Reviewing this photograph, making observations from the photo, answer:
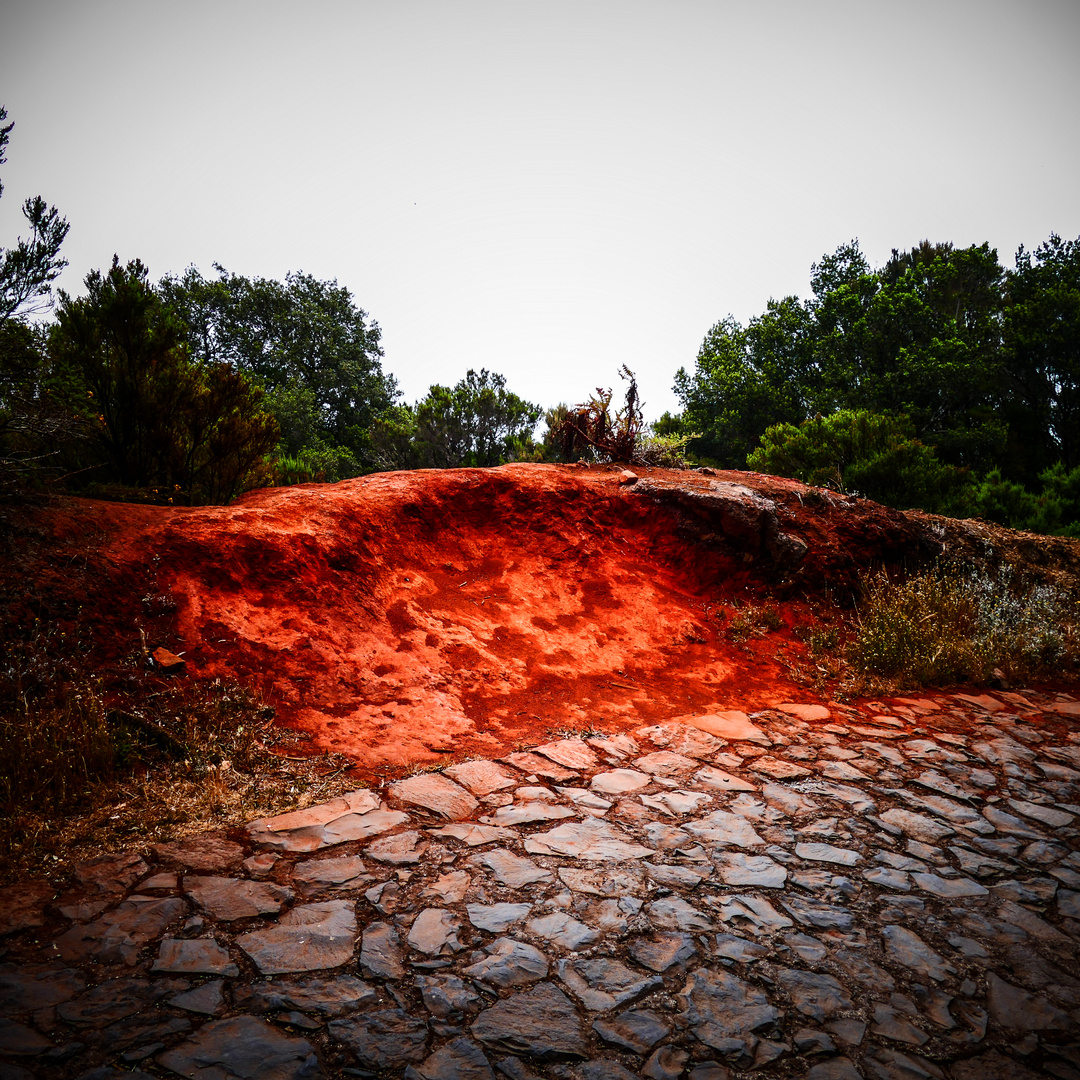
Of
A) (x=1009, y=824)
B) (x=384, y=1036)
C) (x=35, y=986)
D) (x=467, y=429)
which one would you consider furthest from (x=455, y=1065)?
(x=467, y=429)

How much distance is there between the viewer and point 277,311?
27656 mm

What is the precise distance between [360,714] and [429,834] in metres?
1.34

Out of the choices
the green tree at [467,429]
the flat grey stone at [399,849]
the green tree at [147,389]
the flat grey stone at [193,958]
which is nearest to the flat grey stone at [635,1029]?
the flat grey stone at [399,849]

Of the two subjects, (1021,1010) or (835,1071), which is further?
(1021,1010)

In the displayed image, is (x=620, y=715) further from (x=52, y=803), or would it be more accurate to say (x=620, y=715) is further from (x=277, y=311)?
(x=277, y=311)

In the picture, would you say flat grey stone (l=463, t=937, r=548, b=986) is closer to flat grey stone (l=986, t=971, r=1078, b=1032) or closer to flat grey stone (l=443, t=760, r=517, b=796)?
flat grey stone (l=443, t=760, r=517, b=796)

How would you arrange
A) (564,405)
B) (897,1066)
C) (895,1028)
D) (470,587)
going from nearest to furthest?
1. (897,1066)
2. (895,1028)
3. (470,587)
4. (564,405)

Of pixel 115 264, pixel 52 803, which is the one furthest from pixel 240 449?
pixel 52 803

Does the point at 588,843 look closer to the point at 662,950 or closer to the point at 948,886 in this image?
the point at 662,950

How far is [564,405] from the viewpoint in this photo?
1989 cm

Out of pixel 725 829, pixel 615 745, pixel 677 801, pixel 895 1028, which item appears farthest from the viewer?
pixel 615 745

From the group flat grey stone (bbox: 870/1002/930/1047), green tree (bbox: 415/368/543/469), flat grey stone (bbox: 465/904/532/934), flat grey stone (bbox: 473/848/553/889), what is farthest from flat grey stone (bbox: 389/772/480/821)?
green tree (bbox: 415/368/543/469)

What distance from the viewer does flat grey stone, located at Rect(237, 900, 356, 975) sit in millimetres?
1802

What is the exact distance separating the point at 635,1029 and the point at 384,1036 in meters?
0.73
